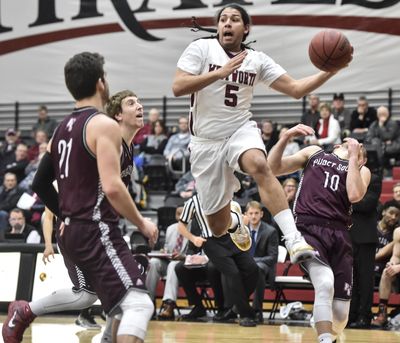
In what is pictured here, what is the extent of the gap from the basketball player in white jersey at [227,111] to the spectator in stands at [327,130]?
779 centimetres

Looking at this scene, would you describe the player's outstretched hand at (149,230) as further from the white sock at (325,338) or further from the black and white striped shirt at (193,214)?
the black and white striped shirt at (193,214)

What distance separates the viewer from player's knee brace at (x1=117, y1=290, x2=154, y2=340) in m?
4.90

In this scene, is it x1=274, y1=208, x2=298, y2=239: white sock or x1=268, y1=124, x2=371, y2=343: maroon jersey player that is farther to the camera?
x1=268, y1=124, x2=371, y2=343: maroon jersey player

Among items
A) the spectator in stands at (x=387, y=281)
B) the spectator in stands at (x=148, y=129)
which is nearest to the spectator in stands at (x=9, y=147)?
the spectator in stands at (x=148, y=129)

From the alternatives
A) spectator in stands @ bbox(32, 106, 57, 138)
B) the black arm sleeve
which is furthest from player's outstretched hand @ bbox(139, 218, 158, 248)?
spectator in stands @ bbox(32, 106, 57, 138)

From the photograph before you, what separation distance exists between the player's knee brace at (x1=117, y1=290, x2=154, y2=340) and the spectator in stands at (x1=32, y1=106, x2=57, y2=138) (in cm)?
1388

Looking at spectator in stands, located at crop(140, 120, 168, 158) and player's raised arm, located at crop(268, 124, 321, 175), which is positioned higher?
player's raised arm, located at crop(268, 124, 321, 175)

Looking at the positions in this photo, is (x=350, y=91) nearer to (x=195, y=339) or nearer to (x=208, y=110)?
(x=195, y=339)

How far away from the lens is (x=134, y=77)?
19062 millimetres

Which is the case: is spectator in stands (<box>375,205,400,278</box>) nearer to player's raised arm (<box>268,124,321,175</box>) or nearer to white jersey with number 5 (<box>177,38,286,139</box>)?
player's raised arm (<box>268,124,321,175</box>)

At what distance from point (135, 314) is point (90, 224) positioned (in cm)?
57

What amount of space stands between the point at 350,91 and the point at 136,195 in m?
4.71

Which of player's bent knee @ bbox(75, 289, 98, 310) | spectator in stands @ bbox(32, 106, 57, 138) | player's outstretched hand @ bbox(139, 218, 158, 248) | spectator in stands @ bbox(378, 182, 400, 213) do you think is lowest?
spectator in stands @ bbox(32, 106, 57, 138)

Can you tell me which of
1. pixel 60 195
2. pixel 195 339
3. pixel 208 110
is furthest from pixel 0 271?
pixel 60 195
